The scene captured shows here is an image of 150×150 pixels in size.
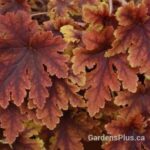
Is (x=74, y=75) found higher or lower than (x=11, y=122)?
higher

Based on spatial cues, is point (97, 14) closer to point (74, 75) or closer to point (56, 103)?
point (74, 75)

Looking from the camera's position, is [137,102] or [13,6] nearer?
[137,102]

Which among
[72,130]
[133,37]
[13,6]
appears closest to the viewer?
[133,37]

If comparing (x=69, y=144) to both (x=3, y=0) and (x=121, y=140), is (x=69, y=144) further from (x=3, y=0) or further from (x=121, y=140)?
(x=3, y=0)

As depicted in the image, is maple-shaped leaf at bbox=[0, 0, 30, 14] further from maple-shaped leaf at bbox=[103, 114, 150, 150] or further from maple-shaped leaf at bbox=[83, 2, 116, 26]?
→ maple-shaped leaf at bbox=[103, 114, 150, 150]

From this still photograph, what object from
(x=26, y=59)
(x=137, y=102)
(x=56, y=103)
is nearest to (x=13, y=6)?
(x=26, y=59)


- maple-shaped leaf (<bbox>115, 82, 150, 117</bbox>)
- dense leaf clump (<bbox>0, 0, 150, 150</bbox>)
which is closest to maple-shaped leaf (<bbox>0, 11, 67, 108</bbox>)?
dense leaf clump (<bbox>0, 0, 150, 150</bbox>)
